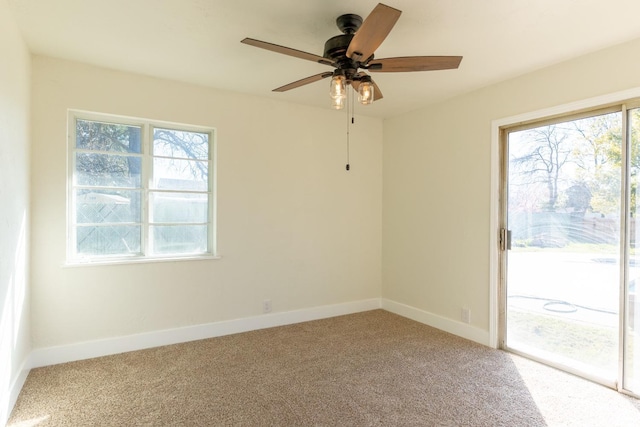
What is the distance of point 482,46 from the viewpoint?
2611 millimetres

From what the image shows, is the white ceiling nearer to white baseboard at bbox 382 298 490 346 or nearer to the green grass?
the green grass

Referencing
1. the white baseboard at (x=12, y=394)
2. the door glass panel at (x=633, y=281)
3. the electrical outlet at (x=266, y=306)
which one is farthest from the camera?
the electrical outlet at (x=266, y=306)

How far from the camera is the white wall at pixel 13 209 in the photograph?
206cm

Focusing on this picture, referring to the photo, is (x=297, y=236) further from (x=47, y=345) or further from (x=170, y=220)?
(x=47, y=345)

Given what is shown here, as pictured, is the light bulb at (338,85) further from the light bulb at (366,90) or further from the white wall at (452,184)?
the white wall at (452,184)

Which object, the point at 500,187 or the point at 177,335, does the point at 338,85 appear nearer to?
the point at 500,187

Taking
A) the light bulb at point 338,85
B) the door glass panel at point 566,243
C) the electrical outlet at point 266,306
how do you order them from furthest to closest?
the electrical outlet at point 266,306 < the door glass panel at point 566,243 < the light bulb at point 338,85

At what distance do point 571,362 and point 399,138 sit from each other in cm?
281

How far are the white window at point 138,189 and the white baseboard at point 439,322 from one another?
2.29 metres

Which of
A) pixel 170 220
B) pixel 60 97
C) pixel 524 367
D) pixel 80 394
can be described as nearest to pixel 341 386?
pixel 524 367

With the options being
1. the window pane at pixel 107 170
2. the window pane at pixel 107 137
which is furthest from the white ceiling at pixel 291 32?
the window pane at pixel 107 170

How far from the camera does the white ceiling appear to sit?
213 cm

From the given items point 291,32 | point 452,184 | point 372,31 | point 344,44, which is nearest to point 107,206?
point 291,32

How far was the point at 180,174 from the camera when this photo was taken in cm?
354
